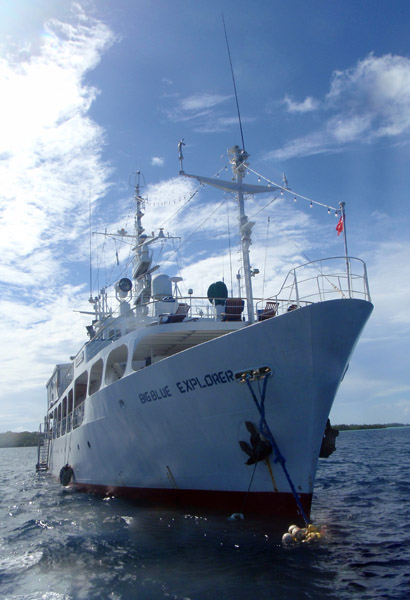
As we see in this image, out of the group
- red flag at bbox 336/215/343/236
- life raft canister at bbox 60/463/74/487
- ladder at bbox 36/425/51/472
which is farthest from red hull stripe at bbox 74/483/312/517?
ladder at bbox 36/425/51/472

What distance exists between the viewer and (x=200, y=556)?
8664 millimetres

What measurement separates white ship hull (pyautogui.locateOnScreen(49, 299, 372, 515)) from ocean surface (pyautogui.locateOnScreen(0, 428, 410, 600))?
758mm

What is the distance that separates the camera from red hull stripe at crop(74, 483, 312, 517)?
10.1m

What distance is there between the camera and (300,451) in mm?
10086

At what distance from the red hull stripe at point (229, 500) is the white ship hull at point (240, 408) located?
0.02m

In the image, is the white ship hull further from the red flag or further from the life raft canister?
the life raft canister

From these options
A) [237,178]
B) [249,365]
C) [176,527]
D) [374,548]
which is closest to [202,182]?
[237,178]

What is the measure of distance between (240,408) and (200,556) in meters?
3.08

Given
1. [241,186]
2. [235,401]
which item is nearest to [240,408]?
[235,401]

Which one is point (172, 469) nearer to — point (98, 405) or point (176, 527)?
point (176, 527)

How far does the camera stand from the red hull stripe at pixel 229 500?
33.2ft

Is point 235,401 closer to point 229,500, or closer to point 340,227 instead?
point 229,500

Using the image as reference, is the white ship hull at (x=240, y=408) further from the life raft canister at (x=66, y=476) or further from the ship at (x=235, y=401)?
the life raft canister at (x=66, y=476)

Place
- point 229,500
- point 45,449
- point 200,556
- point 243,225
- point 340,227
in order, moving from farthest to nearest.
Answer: point 45,449 → point 243,225 → point 340,227 → point 229,500 → point 200,556
